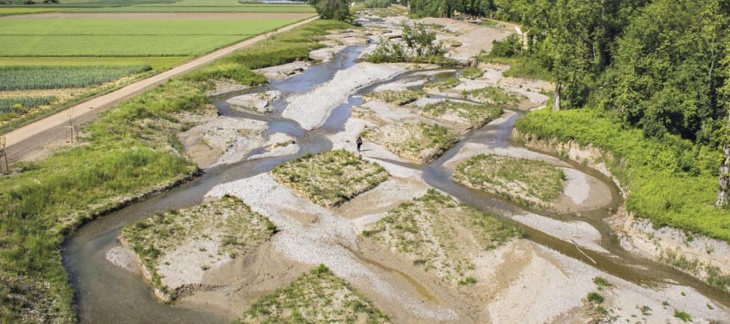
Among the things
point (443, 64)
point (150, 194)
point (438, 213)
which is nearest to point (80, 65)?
point (150, 194)

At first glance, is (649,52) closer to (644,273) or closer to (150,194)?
(644,273)

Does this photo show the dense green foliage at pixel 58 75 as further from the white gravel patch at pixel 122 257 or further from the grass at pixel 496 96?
the grass at pixel 496 96

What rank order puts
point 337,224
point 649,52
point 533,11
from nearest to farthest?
point 337,224 < point 649,52 < point 533,11

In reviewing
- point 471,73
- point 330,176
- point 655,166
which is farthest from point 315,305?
point 471,73

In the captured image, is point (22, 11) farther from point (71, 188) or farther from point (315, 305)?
point (315, 305)

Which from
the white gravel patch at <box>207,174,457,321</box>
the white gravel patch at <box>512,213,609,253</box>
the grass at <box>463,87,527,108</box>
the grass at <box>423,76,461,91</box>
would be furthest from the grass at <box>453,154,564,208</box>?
the grass at <box>423,76,461,91</box>

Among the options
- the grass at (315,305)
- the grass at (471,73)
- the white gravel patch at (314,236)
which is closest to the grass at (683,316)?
the white gravel patch at (314,236)
